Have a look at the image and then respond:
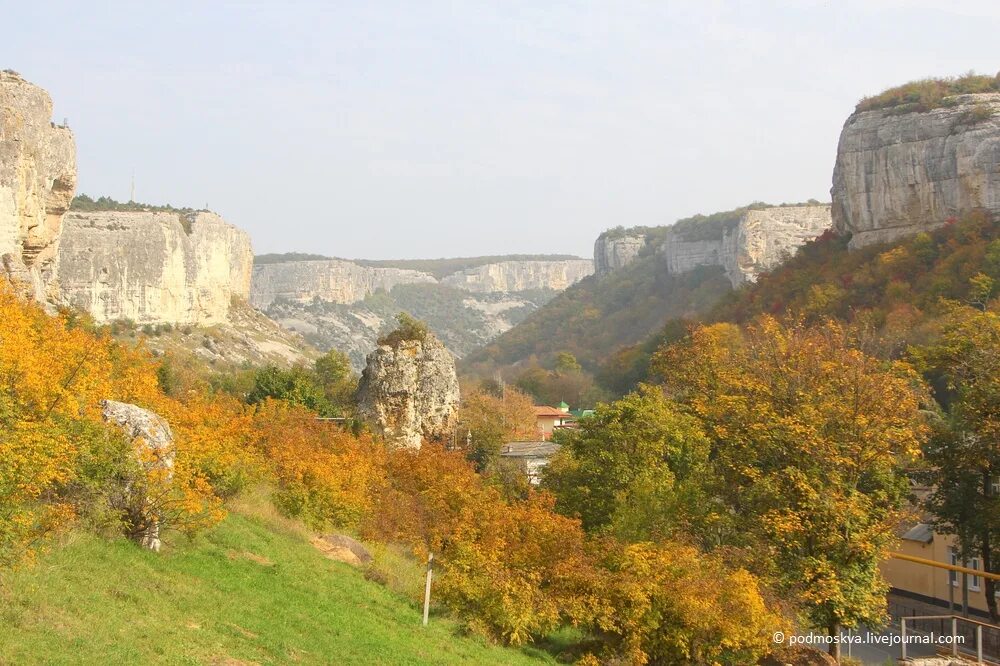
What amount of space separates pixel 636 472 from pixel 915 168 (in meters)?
44.2


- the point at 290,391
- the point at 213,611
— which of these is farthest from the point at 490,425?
the point at 213,611

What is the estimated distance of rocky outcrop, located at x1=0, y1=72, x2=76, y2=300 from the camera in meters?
30.5

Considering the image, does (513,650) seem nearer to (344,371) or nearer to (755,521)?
(755,521)

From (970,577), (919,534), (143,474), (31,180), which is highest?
(31,180)

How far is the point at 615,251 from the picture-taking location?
500ft

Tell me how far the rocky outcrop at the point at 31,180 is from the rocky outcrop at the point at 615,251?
118403 millimetres

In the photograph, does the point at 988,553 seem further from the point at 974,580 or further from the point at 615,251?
the point at 615,251

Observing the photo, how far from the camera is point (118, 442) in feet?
48.3

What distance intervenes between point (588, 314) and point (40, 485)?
360 feet

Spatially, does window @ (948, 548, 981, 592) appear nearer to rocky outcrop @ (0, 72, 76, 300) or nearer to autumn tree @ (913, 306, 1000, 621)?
autumn tree @ (913, 306, 1000, 621)

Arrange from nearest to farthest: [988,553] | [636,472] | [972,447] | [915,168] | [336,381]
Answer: [988,553] < [972,447] < [636,472] < [336,381] < [915,168]

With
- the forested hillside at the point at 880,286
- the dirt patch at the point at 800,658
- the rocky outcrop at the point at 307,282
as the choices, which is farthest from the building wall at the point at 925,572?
the rocky outcrop at the point at 307,282

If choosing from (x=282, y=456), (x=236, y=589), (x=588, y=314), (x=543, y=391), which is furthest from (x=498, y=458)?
(x=588, y=314)

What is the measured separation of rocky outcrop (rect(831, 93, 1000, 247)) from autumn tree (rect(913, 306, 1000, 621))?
37.7m
